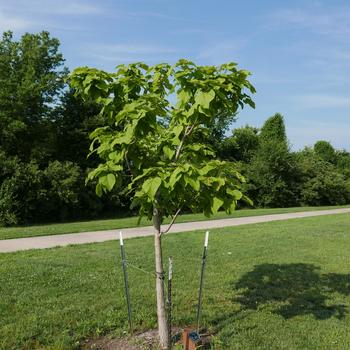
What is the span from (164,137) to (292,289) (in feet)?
11.8

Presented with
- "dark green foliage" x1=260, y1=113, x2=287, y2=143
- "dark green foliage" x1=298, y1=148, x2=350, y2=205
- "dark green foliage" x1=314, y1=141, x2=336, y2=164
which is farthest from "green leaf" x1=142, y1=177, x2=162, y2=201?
"dark green foliage" x1=314, y1=141, x2=336, y2=164

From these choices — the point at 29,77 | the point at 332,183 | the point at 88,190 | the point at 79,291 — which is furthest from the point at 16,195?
the point at 332,183

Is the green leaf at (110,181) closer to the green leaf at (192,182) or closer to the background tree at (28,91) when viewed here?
the green leaf at (192,182)

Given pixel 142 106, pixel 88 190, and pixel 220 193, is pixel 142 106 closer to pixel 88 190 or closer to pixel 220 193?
pixel 220 193

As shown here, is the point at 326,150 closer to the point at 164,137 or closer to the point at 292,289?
the point at 292,289

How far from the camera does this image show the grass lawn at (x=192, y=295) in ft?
15.9

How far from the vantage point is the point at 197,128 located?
15.3ft

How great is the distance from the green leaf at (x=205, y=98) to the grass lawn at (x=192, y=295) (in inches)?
92.0

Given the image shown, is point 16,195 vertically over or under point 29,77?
under

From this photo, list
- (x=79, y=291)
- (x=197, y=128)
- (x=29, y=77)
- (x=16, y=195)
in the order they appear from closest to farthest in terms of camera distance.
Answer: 1. (x=197, y=128)
2. (x=79, y=291)
3. (x=16, y=195)
4. (x=29, y=77)

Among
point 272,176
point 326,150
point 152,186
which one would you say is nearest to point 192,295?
point 152,186

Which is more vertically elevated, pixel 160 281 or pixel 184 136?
pixel 184 136

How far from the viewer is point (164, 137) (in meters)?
4.52

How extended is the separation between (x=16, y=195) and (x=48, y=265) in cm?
1470
